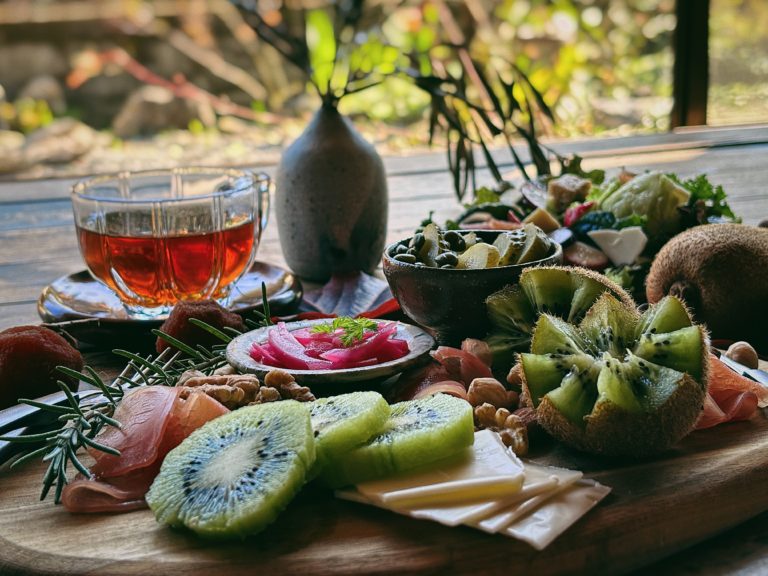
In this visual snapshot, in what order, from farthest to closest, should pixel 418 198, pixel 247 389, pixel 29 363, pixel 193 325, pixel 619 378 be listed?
pixel 418 198
pixel 193 325
pixel 29 363
pixel 247 389
pixel 619 378

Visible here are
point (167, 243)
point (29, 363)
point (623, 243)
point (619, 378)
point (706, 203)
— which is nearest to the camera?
point (619, 378)

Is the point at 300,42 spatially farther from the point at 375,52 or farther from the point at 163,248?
the point at 163,248

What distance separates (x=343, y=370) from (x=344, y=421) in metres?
0.18

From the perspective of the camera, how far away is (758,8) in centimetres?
540

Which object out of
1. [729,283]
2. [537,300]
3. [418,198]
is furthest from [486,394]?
[418,198]

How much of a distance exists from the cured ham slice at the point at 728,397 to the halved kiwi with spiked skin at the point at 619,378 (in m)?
0.08

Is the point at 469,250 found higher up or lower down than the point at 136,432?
higher up

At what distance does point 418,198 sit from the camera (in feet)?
7.99

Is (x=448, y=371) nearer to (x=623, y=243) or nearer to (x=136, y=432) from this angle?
(x=136, y=432)

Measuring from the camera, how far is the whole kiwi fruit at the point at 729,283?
1365mm

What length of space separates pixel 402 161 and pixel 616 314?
1.96m

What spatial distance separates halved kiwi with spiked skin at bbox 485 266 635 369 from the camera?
1.15 metres

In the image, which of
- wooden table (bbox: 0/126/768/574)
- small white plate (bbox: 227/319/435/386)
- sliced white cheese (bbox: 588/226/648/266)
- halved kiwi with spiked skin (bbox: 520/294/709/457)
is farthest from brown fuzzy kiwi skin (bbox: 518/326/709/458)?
sliced white cheese (bbox: 588/226/648/266)

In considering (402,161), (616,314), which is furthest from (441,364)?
(402,161)
